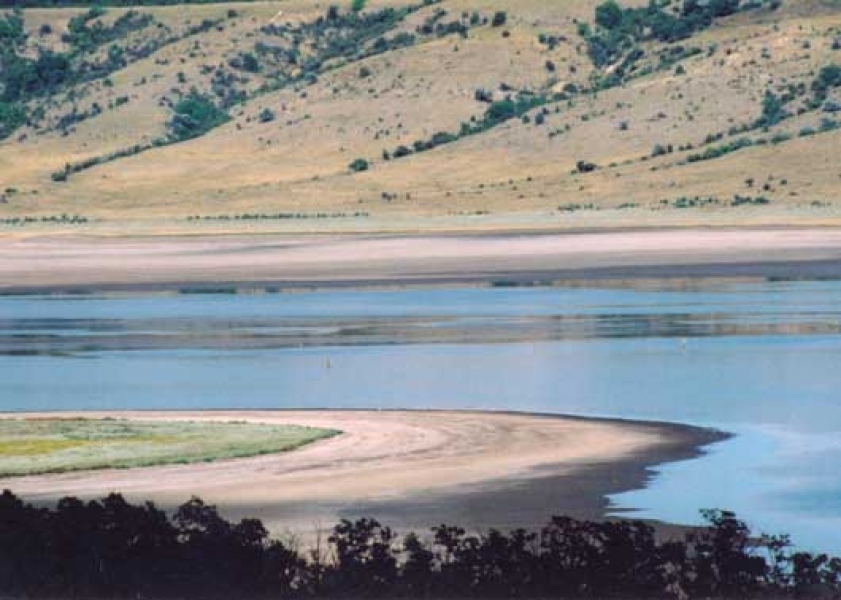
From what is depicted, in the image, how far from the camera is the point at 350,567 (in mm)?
16391

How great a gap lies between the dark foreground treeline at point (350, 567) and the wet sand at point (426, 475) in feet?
11.0

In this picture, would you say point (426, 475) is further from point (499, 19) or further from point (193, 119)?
point (499, 19)

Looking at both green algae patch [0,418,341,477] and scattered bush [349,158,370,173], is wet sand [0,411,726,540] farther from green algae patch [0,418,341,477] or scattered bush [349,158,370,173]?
scattered bush [349,158,370,173]

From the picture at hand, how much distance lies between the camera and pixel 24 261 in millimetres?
69938

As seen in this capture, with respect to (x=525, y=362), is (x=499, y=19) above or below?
above

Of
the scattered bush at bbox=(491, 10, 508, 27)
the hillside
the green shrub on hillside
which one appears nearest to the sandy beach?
the hillside

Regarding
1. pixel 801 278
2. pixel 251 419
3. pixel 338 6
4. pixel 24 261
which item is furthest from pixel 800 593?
pixel 338 6

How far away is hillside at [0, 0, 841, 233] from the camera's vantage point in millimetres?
95000

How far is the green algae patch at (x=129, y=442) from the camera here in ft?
80.5

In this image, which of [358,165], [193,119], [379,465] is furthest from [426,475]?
[193,119]

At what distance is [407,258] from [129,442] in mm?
41969

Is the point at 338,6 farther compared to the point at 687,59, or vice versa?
the point at 338,6

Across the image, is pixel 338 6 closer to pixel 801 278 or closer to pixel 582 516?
pixel 801 278

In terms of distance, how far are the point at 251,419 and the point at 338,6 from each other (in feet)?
394
